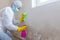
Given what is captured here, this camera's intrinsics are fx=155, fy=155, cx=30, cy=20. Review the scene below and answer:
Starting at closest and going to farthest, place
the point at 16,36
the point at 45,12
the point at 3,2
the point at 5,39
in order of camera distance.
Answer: the point at 5,39 → the point at 45,12 → the point at 16,36 → the point at 3,2

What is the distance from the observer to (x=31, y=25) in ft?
7.25

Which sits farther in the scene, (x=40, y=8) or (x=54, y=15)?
(x=40, y=8)

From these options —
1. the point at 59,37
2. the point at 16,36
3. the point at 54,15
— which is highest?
the point at 54,15

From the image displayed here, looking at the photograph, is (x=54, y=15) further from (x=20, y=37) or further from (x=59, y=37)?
(x=20, y=37)

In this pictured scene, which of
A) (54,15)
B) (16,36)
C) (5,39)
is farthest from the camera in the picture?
(16,36)

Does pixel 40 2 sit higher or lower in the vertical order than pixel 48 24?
higher

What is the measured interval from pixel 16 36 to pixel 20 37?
89mm

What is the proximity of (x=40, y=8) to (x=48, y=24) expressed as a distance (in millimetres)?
280

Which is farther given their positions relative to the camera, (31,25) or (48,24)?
(31,25)

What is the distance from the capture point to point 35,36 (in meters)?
2.01

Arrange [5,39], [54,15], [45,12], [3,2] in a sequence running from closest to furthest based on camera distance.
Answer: [5,39]
[54,15]
[45,12]
[3,2]

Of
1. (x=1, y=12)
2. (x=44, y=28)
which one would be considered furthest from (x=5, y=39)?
(x=44, y=28)

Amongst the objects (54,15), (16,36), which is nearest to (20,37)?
(16,36)

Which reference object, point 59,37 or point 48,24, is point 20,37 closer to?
point 48,24
